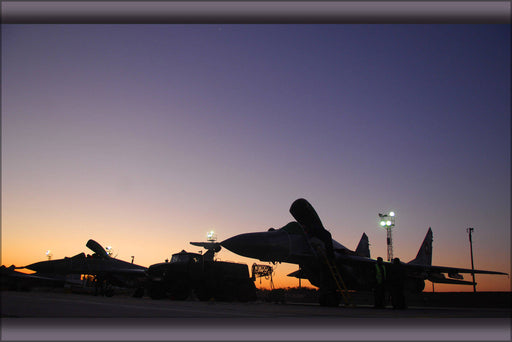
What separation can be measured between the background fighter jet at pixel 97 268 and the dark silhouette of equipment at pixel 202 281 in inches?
301

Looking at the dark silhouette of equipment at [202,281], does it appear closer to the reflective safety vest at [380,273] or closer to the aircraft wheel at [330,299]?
the aircraft wheel at [330,299]

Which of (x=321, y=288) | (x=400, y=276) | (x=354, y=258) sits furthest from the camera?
(x=354, y=258)

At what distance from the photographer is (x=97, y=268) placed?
26203 mm

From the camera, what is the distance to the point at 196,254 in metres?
18.0

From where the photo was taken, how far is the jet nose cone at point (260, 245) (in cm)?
1453

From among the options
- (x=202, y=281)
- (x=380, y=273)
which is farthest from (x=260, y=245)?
(x=380, y=273)

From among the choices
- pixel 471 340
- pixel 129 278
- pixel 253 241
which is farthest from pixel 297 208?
pixel 129 278

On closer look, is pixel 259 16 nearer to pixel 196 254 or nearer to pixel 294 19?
pixel 294 19

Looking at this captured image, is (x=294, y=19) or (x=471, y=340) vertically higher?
(x=294, y=19)

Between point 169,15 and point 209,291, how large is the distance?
1246 centimetres

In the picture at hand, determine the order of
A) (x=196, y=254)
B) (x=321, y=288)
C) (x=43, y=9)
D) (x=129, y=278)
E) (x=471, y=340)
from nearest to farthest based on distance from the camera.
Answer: (x=471, y=340), (x=43, y=9), (x=321, y=288), (x=196, y=254), (x=129, y=278)

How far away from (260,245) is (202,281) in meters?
4.29

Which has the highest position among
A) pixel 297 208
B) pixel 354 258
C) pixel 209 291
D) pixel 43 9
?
pixel 43 9

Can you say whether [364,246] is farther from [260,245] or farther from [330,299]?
[260,245]
